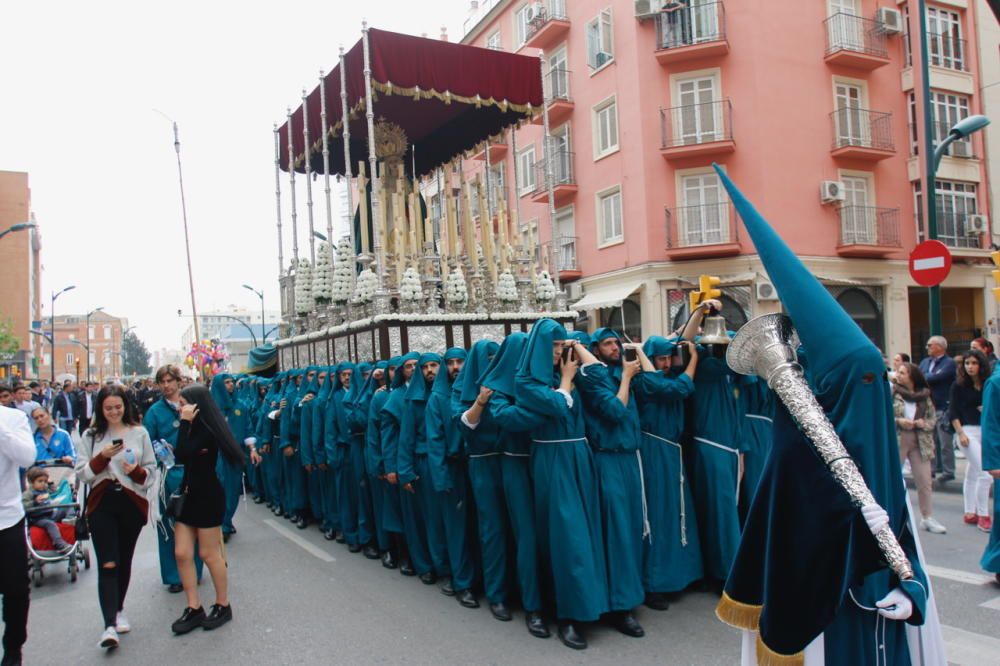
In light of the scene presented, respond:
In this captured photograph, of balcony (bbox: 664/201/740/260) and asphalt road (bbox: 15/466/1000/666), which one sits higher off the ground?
balcony (bbox: 664/201/740/260)

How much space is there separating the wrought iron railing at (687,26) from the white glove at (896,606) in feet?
67.1

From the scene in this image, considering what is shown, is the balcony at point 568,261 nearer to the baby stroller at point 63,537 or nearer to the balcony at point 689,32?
the balcony at point 689,32

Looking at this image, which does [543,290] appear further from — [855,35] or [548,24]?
[855,35]

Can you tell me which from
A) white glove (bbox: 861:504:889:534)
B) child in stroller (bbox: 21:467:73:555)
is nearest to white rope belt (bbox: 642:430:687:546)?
white glove (bbox: 861:504:889:534)

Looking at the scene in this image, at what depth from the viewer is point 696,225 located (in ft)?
68.0

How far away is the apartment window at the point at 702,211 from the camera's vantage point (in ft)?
67.3

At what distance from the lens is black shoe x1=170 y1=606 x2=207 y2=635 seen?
5.41 metres

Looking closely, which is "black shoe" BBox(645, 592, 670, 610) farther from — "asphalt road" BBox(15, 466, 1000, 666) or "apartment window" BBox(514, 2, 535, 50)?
"apartment window" BBox(514, 2, 535, 50)

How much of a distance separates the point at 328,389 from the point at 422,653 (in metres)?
4.22

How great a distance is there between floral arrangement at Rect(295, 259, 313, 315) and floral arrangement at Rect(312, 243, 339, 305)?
686mm

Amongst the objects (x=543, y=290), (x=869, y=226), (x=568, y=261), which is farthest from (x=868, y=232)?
(x=543, y=290)

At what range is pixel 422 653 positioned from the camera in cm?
484

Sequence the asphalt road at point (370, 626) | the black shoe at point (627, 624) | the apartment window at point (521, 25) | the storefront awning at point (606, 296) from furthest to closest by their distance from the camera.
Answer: the apartment window at point (521, 25), the storefront awning at point (606, 296), the black shoe at point (627, 624), the asphalt road at point (370, 626)

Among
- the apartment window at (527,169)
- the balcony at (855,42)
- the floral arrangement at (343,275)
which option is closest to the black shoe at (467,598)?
the floral arrangement at (343,275)
